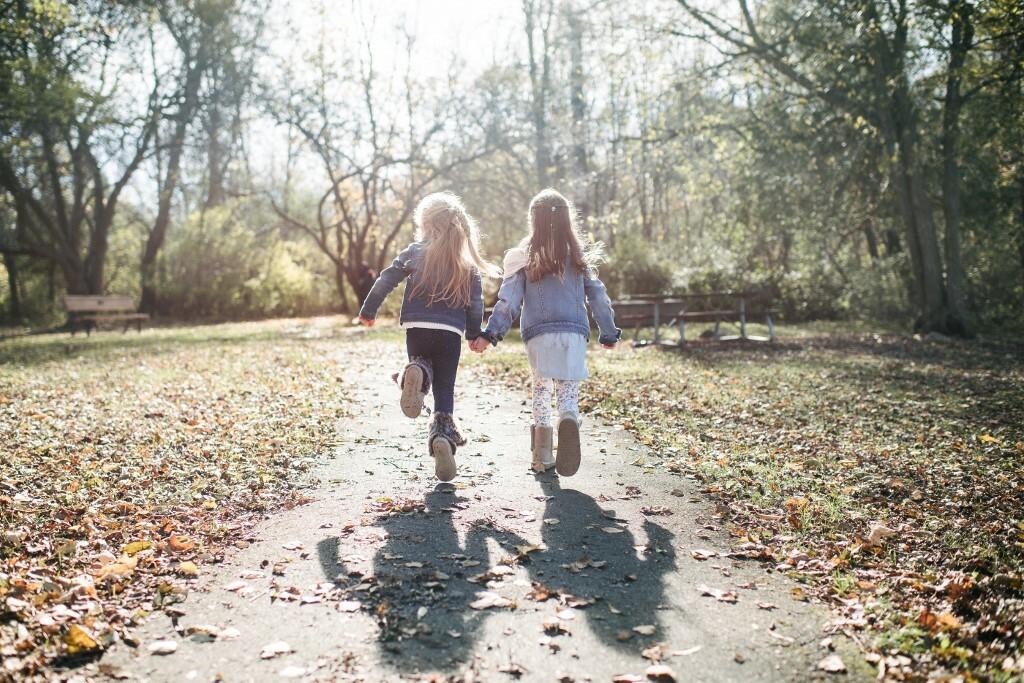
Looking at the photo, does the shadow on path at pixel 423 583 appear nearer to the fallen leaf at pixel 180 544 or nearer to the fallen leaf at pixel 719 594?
the fallen leaf at pixel 180 544

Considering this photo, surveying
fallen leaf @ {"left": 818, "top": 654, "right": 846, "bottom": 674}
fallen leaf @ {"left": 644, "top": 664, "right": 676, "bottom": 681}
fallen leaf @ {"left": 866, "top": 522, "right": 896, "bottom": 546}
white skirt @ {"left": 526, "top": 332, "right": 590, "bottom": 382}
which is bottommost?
fallen leaf @ {"left": 818, "top": 654, "right": 846, "bottom": 674}

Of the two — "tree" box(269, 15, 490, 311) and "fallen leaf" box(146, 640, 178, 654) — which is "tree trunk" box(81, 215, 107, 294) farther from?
"fallen leaf" box(146, 640, 178, 654)

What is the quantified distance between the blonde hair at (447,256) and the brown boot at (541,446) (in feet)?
3.27

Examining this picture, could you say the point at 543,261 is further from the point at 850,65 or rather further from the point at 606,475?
the point at 850,65

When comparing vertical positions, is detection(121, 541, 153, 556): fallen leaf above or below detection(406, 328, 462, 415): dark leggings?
below

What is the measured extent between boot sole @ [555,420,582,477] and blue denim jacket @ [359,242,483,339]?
0.90m

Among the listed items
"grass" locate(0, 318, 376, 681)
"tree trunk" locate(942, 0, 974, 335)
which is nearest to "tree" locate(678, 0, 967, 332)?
"tree trunk" locate(942, 0, 974, 335)

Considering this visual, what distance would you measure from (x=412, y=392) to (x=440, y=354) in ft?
1.12

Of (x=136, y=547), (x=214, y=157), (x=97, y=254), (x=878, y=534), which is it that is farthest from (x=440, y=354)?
(x=214, y=157)

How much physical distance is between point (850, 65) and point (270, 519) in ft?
54.8

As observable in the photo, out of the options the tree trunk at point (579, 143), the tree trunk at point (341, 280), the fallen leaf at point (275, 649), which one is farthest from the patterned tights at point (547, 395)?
the tree trunk at point (341, 280)

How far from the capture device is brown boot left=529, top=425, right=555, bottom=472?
5723 millimetres

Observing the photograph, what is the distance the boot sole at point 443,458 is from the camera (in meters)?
5.49

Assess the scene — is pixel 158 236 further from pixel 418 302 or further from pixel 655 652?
pixel 655 652
